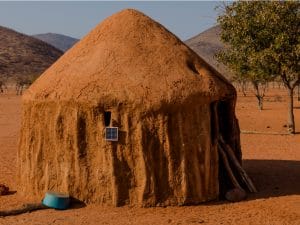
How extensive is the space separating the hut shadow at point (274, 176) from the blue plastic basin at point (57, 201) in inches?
154

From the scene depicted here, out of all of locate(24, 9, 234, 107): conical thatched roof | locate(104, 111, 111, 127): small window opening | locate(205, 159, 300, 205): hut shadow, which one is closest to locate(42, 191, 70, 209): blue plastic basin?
locate(104, 111, 111, 127): small window opening

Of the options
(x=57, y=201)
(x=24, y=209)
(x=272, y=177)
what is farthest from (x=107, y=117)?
(x=272, y=177)

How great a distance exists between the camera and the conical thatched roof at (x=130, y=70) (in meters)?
10.1

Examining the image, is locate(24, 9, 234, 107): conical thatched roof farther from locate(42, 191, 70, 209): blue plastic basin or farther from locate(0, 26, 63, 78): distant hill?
locate(0, 26, 63, 78): distant hill

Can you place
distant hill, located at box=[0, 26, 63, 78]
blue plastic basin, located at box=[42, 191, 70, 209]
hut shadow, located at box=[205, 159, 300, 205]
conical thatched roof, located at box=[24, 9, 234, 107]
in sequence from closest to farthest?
blue plastic basin, located at box=[42, 191, 70, 209] → conical thatched roof, located at box=[24, 9, 234, 107] → hut shadow, located at box=[205, 159, 300, 205] → distant hill, located at box=[0, 26, 63, 78]

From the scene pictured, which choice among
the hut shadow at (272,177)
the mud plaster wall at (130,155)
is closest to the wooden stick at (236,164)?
the hut shadow at (272,177)

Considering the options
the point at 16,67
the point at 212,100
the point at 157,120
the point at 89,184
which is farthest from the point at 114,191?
the point at 16,67

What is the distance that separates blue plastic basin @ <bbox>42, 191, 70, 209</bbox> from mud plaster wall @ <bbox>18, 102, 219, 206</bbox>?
32cm

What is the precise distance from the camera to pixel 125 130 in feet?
32.8

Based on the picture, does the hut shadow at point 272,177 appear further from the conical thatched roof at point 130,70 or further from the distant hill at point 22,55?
the distant hill at point 22,55

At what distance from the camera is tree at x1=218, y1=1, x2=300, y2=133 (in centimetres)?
2045

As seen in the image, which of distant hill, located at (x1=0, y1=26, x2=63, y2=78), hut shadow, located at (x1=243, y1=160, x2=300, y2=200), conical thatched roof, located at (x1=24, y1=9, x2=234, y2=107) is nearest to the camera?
conical thatched roof, located at (x1=24, y1=9, x2=234, y2=107)

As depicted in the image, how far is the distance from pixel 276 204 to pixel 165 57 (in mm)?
3861

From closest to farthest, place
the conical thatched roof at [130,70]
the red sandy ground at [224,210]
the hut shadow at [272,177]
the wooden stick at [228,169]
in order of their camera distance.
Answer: the red sandy ground at [224,210] < the conical thatched roof at [130,70] < the wooden stick at [228,169] < the hut shadow at [272,177]
